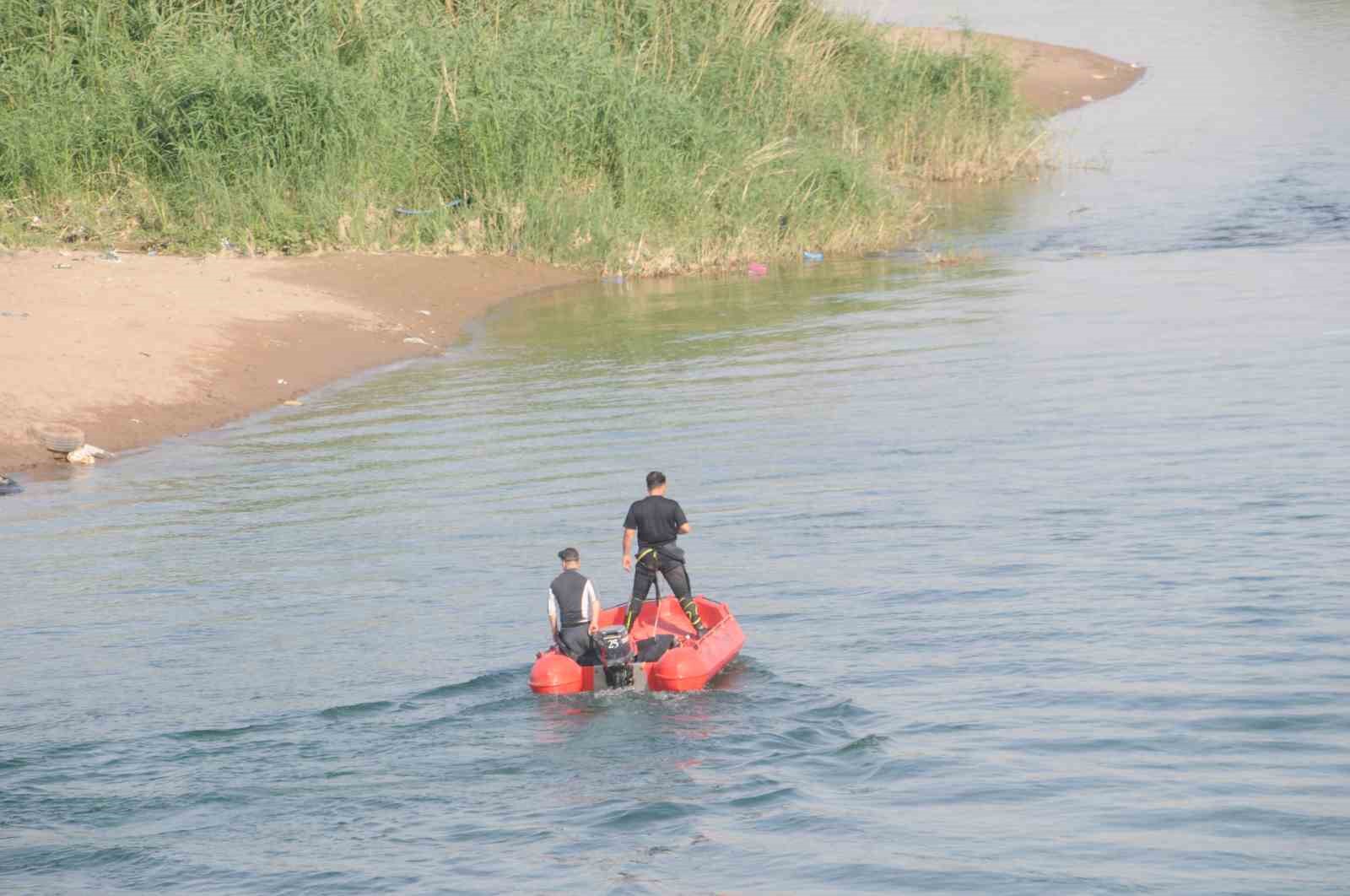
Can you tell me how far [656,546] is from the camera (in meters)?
10.9

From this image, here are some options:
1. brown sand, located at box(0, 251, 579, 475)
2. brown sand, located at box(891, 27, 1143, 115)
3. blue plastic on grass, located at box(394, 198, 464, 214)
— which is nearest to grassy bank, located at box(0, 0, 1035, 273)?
blue plastic on grass, located at box(394, 198, 464, 214)

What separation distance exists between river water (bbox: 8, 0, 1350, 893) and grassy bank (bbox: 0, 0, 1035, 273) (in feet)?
16.8

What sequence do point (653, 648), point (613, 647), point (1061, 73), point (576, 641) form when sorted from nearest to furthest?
point (613, 647)
point (576, 641)
point (653, 648)
point (1061, 73)

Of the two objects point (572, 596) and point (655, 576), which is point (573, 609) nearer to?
point (572, 596)

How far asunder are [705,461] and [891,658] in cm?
562

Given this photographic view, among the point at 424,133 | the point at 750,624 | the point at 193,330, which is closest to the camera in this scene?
the point at 750,624

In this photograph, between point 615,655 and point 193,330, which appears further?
point 193,330

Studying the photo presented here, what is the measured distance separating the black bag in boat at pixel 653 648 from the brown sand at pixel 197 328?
8761mm

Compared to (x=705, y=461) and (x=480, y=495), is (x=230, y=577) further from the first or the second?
(x=705, y=461)

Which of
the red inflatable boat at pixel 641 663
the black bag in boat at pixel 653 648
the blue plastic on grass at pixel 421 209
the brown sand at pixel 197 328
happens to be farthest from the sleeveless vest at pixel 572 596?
the blue plastic on grass at pixel 421 209

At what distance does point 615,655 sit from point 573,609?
0.39 metres

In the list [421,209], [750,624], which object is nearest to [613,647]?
[750,624]

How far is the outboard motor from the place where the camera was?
33.2ft

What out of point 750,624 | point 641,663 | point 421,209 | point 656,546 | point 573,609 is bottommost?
point 750,624
